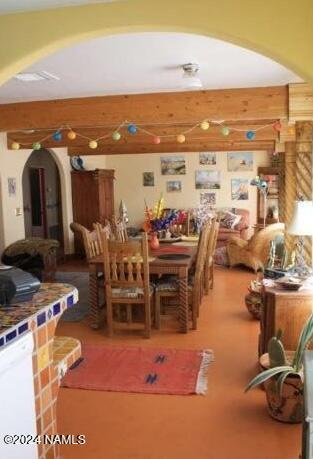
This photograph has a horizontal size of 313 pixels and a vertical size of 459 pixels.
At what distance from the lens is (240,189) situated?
10.1 metres

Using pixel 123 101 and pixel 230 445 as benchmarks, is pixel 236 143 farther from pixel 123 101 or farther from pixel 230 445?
pixel 230 445

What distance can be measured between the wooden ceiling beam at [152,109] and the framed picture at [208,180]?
6.01 metres

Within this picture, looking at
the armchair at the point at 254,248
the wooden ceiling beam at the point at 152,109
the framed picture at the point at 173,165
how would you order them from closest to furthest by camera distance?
the wooden ceiling beam at the point at 152,109
the armchair at the point at 254,248
the framed picture at the point at 173,165

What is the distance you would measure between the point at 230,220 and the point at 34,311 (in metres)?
7.91

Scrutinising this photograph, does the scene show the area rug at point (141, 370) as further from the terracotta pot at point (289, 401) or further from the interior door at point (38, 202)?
the interior door at point (38, 202)

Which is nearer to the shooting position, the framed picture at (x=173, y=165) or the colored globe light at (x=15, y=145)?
the colored globe light at (x=15, y=145)

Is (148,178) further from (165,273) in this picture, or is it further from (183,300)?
(183,300)

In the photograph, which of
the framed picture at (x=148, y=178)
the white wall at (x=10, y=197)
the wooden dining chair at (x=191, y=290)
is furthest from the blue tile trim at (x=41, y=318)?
the framed picture at (x=148, y=178)

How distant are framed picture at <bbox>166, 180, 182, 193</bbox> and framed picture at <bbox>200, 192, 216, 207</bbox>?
60 centimetres

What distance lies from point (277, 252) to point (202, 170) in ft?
15.0

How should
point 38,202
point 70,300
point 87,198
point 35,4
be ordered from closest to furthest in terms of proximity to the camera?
point 35,4
point 70,300
point 38,202
point 87,198

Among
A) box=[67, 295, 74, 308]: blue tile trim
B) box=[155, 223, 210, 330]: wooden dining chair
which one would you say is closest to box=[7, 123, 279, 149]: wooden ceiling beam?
box=[155, 223, 210, 330]: wooden dining chair

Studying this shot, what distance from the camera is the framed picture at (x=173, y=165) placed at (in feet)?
34.1

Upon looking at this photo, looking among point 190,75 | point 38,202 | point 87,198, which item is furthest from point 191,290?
point 87,198
